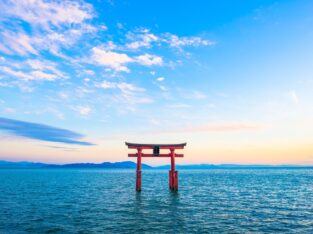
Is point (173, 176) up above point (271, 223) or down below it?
above

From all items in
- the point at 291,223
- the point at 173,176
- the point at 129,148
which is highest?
the point at 129,148

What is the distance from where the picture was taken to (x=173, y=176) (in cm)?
3788

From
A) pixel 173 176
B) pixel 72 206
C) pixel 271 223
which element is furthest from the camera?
pixel 173 176

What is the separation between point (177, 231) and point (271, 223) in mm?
7182

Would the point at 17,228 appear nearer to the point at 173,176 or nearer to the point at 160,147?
the point at 160,147

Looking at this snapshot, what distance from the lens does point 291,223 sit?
19.4m

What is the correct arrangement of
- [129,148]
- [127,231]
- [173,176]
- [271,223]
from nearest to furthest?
1. [127,231]
2. [271,223]
3. [129,148]
4. [173,176]

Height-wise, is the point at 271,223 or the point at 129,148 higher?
the point at 129,148

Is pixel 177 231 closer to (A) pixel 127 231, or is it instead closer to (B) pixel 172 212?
(A) pixel 127 231

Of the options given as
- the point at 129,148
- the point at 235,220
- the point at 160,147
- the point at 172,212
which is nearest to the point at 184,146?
the point at 160,147

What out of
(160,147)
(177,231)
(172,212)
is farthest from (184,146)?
(177,231)

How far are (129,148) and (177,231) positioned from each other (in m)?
19.2

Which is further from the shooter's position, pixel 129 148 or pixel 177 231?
pixel 129 148

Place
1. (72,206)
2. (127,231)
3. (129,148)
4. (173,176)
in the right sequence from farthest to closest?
1. (173,176)
2. (129,148)
3. (72,206)
4. (127,231)
